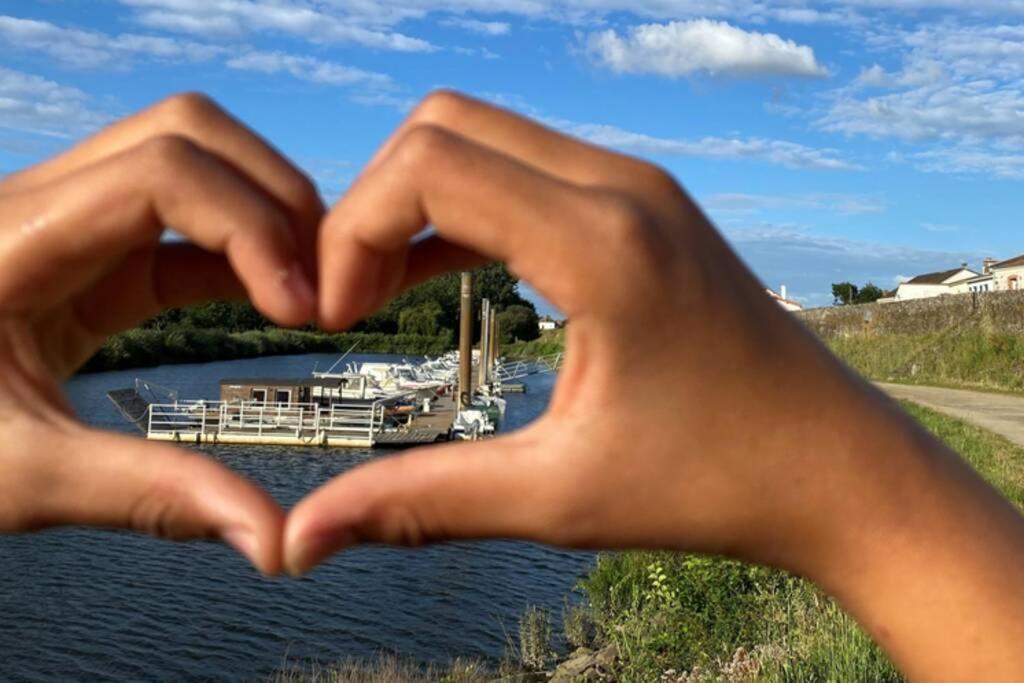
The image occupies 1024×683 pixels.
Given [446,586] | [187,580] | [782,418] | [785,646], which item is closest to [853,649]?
[785,646]

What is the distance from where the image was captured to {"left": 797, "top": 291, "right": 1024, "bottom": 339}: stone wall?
32844 millimetres

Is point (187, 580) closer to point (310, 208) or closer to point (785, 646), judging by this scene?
point (785, 646)

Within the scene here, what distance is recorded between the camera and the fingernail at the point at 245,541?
106cm

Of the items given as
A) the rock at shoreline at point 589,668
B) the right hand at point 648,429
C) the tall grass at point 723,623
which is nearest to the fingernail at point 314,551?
the right hand at point 648,429

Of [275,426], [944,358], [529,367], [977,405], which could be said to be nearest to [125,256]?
[977,405]

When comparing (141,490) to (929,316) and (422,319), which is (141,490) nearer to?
(929,316)

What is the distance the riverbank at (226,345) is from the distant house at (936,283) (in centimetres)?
3988

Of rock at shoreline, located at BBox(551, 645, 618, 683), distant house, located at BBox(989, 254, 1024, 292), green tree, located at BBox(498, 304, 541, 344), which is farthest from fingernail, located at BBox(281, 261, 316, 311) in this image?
green tree, located at BBox(498, 304, 541, 344)

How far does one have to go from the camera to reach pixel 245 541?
1.07 metres

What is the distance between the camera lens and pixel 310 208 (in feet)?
3.92

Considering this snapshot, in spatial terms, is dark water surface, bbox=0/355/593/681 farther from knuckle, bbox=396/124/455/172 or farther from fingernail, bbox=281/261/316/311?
knuckle, bbox=396/124/455/172

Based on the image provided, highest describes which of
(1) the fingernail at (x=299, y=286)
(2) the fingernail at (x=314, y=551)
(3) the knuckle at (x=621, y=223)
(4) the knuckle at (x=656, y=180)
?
(4) the knuckle at (x=656, y=180)

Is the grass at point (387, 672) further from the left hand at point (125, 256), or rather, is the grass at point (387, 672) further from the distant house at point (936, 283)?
the distant house at point (936, 283)

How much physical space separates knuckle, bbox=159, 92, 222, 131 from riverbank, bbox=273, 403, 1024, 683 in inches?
221
